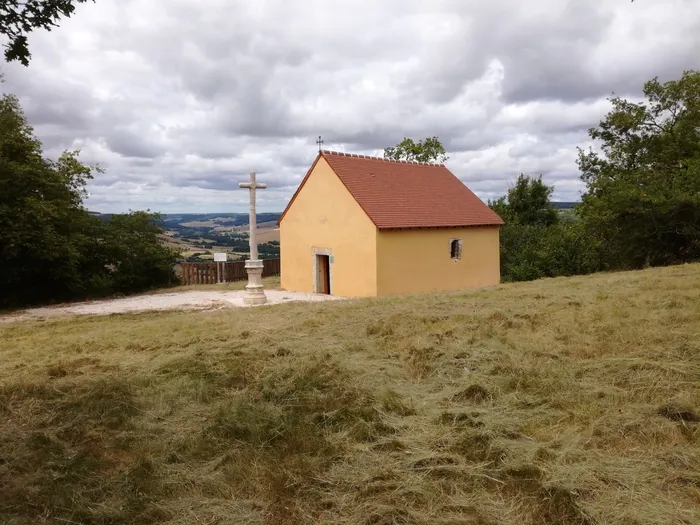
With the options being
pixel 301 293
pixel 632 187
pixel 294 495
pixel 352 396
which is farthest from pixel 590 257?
pixel 294 495

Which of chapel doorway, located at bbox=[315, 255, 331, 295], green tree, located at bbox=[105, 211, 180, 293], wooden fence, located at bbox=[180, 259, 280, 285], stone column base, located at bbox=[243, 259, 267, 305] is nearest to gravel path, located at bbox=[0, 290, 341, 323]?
stone column base, located at bbox=[243, 259, 267, 305]

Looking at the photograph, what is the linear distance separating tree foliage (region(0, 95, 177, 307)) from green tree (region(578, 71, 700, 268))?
63.8 feet

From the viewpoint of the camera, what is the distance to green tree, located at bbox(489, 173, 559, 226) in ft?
115

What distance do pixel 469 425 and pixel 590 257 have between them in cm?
1970

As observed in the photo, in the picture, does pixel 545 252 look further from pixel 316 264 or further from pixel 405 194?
pixel 316 264

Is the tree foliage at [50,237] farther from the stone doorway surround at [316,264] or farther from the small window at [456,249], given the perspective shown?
the small window at [456,249]

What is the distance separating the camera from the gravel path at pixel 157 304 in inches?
549

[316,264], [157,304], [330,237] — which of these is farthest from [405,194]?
[157,304]

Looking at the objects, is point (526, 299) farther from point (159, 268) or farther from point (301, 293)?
point (159, 268)

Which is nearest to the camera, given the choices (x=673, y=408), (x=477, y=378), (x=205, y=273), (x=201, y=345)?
(x=673, y=408)

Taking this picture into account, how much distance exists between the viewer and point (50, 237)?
15117 millimetres

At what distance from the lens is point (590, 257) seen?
21.6 m

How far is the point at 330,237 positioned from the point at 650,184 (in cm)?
1306

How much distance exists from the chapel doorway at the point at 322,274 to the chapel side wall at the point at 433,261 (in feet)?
9.98
